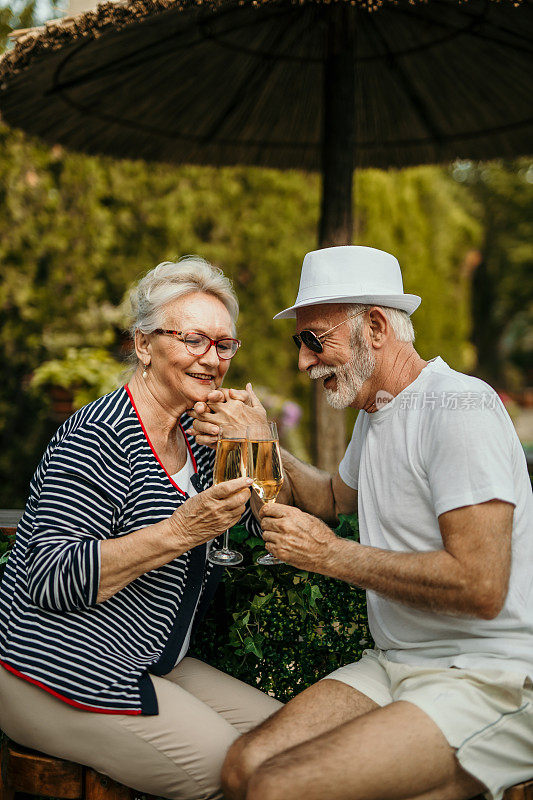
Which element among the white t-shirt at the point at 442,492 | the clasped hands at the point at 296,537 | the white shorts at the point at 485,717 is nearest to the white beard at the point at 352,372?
the white t-shirt at the point at 442,492

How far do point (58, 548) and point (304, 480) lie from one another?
116 cm

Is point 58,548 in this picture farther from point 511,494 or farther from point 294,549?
point 511,494

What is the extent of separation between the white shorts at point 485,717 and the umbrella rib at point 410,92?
139 inches

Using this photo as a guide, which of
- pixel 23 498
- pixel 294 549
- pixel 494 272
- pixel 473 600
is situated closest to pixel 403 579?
pixel 473 600

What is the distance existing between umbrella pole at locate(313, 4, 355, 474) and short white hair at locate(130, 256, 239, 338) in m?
1.69

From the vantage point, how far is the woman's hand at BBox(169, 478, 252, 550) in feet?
7.15

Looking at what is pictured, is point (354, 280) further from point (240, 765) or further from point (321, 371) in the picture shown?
point (240, 765)

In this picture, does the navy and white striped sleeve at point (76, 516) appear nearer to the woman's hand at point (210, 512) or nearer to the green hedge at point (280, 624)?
the woman's hand at point (210, 512)

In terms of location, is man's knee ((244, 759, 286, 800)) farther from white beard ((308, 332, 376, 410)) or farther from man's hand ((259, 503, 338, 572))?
white beard ((308, 332, 376, 410))

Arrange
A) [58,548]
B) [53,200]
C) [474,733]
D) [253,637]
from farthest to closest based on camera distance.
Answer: [53,200], [253,637], [58,548], [474,733]

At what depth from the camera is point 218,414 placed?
2762 millimetres

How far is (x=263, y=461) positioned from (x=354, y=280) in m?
0.77

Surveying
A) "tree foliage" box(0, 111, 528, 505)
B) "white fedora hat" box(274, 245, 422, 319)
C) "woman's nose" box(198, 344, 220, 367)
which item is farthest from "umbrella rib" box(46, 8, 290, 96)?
"tree foliage" box(0, 111, 528, 505)

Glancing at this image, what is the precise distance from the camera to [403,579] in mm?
2186
